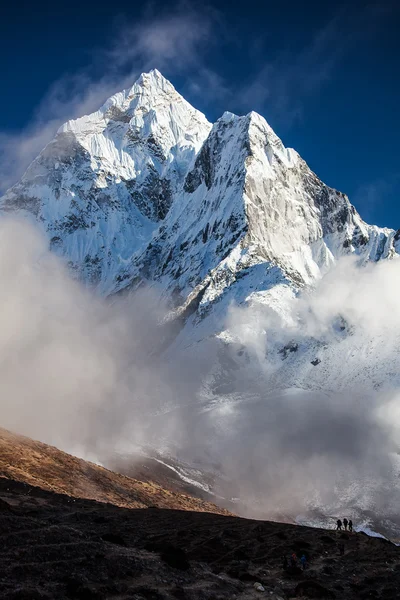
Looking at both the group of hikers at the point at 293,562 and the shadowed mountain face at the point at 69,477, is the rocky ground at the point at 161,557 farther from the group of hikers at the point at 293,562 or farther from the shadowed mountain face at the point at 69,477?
the shadowed mountain face at the point at 69,477

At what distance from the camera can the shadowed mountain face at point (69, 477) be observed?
82669mm

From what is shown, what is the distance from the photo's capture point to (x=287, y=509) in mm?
169625

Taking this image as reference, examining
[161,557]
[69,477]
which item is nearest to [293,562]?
[161,557]

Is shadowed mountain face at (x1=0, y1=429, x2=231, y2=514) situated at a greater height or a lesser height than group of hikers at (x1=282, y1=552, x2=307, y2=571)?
greater

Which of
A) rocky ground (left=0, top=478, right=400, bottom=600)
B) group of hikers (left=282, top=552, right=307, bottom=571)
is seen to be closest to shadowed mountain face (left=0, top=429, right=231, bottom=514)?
rocky ground (left=0, top=478, right=400, bottom=600)

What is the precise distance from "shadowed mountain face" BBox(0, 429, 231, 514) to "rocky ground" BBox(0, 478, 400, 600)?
35.8 feet

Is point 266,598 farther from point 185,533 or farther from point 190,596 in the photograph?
point 185,533

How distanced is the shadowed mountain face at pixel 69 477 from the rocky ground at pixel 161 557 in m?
10.9

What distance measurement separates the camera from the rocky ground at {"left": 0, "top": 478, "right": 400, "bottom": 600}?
107 ft

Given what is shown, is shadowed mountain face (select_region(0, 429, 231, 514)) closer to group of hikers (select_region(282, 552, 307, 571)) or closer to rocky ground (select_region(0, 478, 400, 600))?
rocky ground (select_region(0, 478, 400, 600))

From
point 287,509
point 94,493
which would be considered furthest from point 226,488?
point 94,493

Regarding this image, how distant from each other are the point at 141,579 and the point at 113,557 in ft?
11.1

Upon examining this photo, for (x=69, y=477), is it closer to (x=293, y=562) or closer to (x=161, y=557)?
(x=293, y=562)

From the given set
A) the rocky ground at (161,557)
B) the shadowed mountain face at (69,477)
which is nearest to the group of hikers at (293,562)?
the rocky ground at (161,557)
